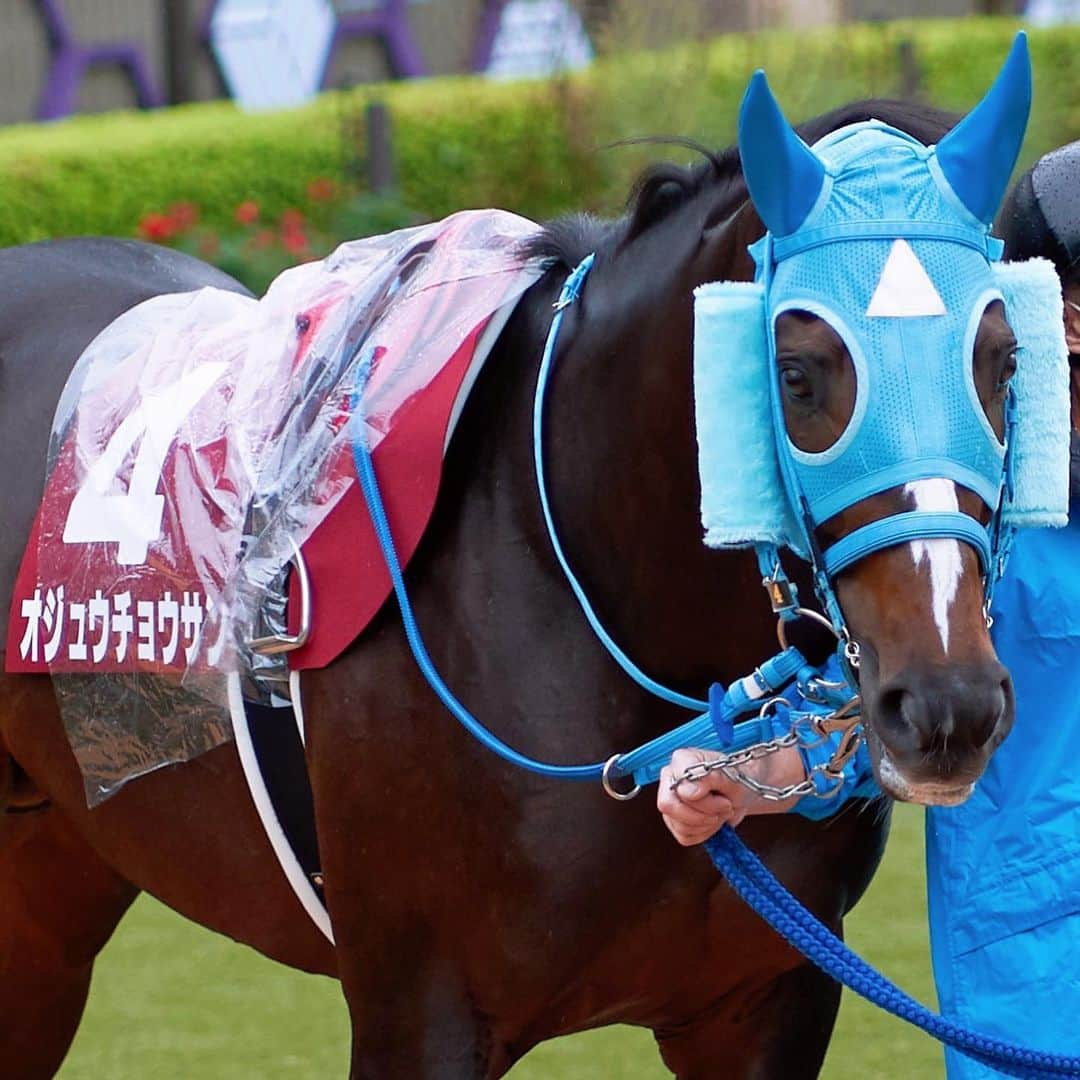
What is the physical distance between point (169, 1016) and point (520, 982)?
236 cm

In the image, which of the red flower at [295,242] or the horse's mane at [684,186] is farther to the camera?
the red flower at [295,242]

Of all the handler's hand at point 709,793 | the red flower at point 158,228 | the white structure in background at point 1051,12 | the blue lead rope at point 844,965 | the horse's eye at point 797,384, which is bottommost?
the white structure in background at point 1051,12

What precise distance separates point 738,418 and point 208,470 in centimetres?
94

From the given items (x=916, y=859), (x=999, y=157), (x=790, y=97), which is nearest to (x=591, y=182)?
(x=790, y=97)

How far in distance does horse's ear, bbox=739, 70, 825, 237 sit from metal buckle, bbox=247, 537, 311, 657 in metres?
0.78

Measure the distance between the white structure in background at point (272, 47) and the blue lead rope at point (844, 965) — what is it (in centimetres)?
976

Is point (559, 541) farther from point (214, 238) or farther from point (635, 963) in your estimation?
point (214, 238)

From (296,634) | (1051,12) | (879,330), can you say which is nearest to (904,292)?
(879,330)

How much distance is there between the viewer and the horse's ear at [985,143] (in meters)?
1.91

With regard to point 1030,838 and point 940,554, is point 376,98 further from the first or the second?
point 940,554

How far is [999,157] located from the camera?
1.92 m

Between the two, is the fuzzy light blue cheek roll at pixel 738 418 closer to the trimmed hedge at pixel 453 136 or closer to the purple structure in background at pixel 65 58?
the trimmed hedge at pixel 453 136

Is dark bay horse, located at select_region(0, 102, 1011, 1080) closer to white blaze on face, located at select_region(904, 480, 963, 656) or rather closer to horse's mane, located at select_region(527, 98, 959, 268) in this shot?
horse's mane, located at select_region(527, 98, 959, 268)

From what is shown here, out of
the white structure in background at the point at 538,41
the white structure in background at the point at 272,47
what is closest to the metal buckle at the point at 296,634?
the white structure in background at the point at 538,41
